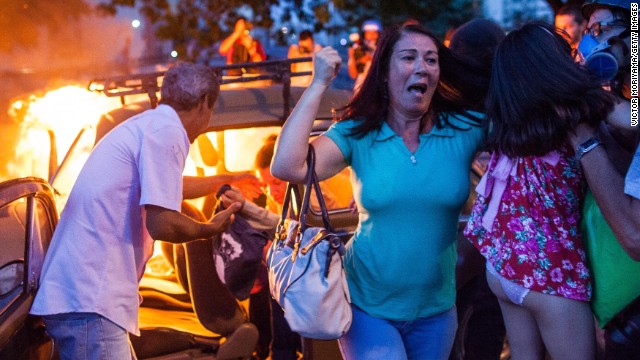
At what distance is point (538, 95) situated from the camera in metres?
2.79

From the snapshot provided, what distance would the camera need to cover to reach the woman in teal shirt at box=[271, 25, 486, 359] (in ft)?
10.2

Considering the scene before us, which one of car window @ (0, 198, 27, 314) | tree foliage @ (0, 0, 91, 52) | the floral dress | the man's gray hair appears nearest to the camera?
the floral dress

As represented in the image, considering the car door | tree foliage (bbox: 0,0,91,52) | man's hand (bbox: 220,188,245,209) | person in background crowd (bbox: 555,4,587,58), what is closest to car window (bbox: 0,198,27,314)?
the car door

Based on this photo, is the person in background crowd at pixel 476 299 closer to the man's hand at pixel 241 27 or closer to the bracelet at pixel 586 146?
the bracelet at pixel 586 146

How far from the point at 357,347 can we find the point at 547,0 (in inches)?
397

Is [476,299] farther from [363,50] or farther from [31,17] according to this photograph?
[31,17]

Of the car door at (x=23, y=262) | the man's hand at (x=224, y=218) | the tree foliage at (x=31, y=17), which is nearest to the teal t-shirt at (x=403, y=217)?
the man's hand at (x=224, y=218)

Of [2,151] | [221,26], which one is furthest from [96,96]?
[221,26]

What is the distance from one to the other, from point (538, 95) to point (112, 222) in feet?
5.57

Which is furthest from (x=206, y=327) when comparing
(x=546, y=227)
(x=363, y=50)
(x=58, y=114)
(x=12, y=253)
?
(x=363, y=50)

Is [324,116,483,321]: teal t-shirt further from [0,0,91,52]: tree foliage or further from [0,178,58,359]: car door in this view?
[0,0,91,52]: tree foliage

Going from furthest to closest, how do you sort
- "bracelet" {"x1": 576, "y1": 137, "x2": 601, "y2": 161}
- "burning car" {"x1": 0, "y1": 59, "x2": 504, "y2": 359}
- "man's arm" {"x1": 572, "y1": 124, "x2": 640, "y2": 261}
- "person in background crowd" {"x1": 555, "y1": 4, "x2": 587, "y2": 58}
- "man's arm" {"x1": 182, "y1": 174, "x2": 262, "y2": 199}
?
1. "person in background crowd" {"x1": 555, "y1": 4, "x2": 587, "y2": 58}
2. "burning car" {"x1": 0, "y1": 59, "x2": 504, "y2": 359}
3. "man's arm" {"x1": 182, "y1": 174, "x2": 262, "y2": 199}
4. "bracelet" {"x1": 576, "y1": 137, "x2": 601, "y2": 161}
5. "man's arm" {"x1": 572, "y1": 124, "x2": 640, "y2": 261}

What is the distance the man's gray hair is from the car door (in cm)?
68

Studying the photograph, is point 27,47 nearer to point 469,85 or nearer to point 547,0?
point 547,0
